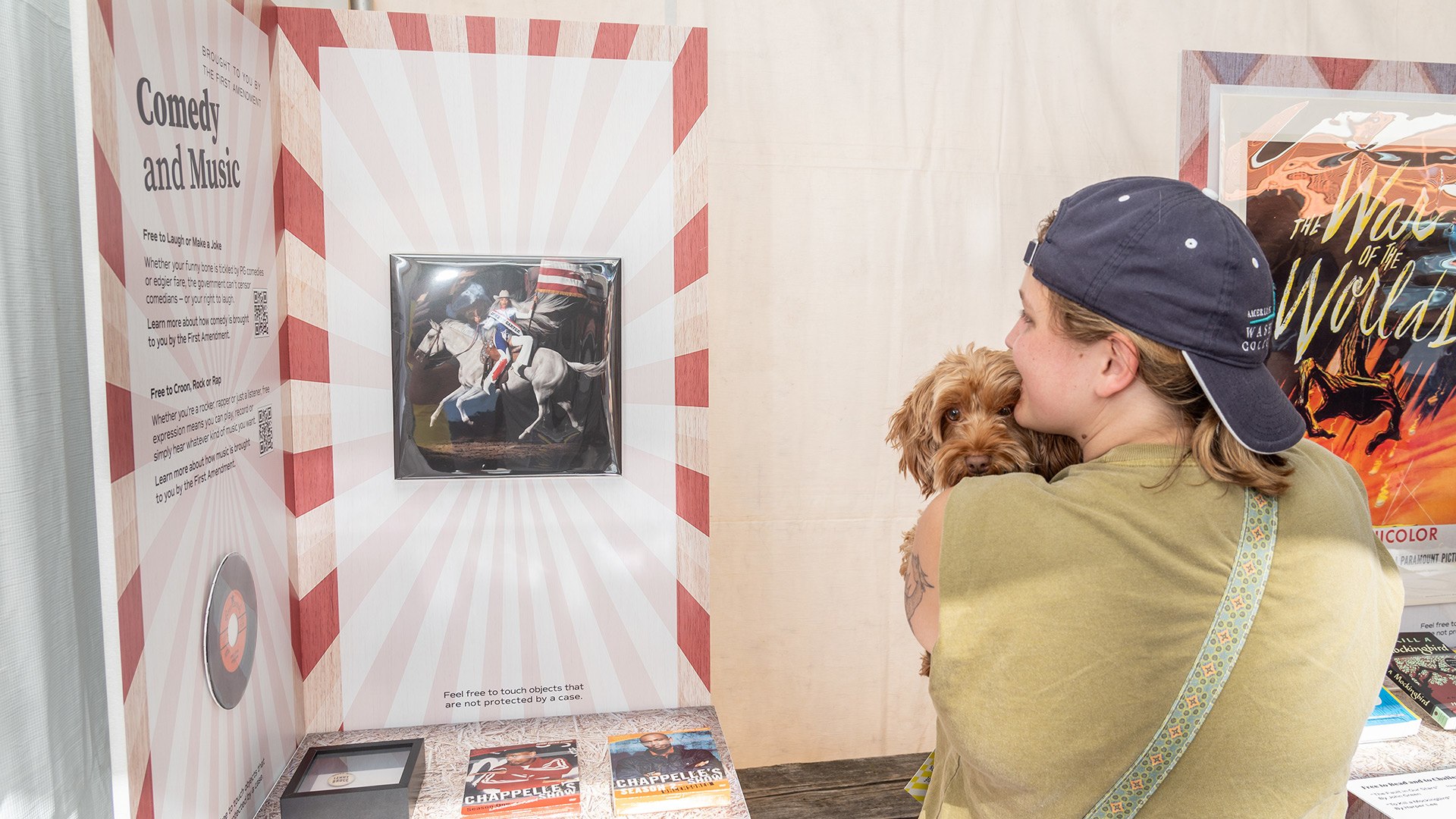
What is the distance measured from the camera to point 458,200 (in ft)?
5.63

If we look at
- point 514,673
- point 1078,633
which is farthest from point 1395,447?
point 514,673

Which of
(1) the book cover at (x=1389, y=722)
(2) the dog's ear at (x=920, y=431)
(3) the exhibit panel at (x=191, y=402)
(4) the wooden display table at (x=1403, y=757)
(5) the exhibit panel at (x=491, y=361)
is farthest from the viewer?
(1) the book cover at (x=1389, y=722)

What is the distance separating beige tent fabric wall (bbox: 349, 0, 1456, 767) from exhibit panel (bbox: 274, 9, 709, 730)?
1.84ft

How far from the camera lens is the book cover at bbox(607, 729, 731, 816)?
1.53 m

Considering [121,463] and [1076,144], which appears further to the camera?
[1076,144]

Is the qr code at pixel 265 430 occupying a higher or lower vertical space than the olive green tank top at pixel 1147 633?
higher

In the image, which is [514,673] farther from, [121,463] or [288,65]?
[288,65]

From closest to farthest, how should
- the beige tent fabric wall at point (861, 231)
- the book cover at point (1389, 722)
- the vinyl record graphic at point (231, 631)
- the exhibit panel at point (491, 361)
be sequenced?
the vinyl record graphic at point (231, 631), the exhibit panel at point (491, 361), the book cover at point (1389, 722), the beige tent fabric wall at point (861, 231)

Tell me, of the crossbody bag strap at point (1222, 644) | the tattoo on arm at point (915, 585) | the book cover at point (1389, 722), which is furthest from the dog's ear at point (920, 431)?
the book cover at point (1389, 722)

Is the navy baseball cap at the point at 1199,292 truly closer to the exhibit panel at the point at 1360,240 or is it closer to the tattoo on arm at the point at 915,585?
the tattoo on arm at the point at 915,585

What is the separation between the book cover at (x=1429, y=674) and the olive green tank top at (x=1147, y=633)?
1.42 m

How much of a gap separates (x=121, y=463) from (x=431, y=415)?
0.66 metres

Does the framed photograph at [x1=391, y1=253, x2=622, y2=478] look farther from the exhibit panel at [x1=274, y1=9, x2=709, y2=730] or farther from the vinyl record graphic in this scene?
the vinyl record graphic

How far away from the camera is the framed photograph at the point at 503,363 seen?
67.1 inches
